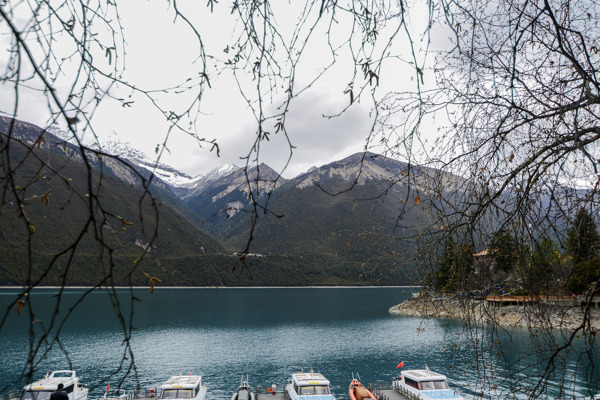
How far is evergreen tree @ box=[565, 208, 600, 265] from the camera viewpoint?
3178 millimetres

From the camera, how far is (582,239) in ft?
10.3

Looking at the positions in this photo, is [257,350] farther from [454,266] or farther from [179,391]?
[454,266]

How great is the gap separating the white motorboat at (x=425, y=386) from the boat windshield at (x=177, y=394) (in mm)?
11282

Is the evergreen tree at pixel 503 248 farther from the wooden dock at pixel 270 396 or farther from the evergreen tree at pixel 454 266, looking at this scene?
the wooden dock at pixel 270 396

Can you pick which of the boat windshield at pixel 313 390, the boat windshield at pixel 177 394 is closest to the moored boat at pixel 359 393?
the boat windshield at pixel 313 390

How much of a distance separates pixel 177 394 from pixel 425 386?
1273cm

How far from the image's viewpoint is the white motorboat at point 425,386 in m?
21.7

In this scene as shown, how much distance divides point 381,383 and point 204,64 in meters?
28.1

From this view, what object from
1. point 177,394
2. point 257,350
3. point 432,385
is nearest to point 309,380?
point 432,385

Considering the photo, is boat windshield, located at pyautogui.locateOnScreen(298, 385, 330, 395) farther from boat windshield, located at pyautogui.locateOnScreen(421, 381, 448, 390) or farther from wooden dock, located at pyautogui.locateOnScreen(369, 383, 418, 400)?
boat windshield, located at pyautogui.locateOnScreen(421, 381, 448, 390)

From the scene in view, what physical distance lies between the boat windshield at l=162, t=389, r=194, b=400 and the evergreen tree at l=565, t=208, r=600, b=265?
73.0 feet

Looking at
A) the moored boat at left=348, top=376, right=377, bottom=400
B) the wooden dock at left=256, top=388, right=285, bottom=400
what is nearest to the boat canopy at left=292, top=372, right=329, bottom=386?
the wooden dock at left=256, top=388, right=285, bottom=400

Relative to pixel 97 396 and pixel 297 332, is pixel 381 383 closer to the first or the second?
pixel 97 396

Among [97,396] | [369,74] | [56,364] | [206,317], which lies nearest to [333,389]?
[97,396]
